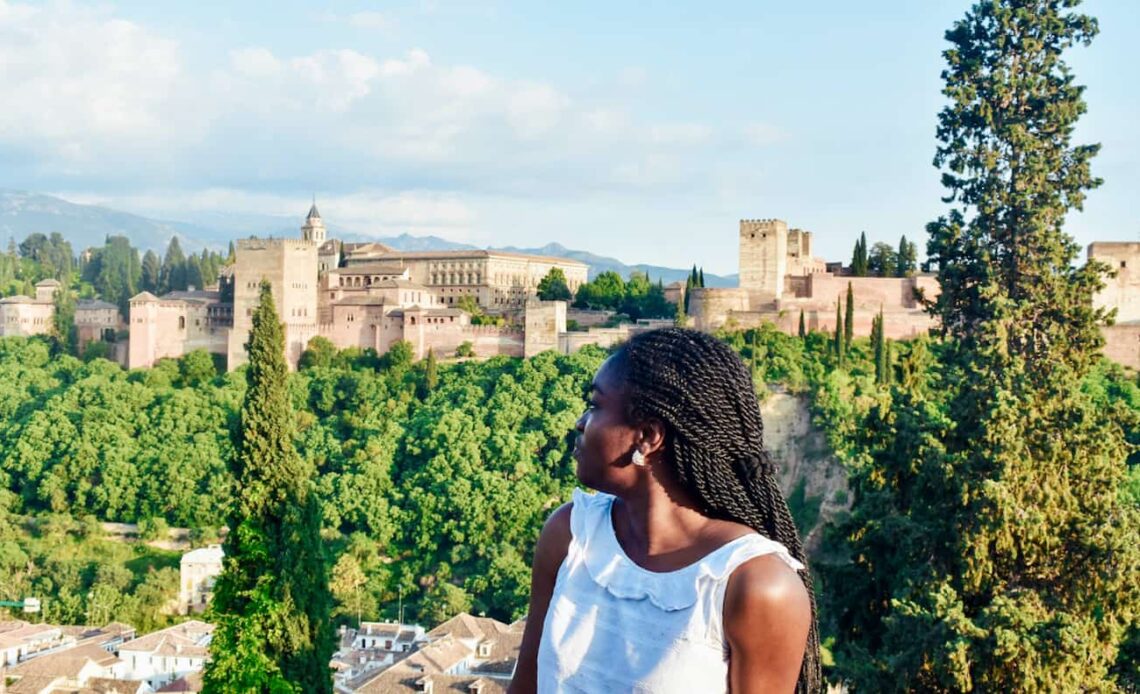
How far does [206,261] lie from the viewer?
6256 centimetres

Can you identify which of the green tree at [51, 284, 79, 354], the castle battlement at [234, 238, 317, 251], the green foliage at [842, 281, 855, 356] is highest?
the castle battlement at [234, 238, 317, 251]

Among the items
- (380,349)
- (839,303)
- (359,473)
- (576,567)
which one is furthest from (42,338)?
(576,567)

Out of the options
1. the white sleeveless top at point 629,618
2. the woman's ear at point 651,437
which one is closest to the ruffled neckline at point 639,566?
the white sleeveless top at point 629,618

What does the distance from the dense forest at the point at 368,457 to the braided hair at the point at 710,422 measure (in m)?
24.6

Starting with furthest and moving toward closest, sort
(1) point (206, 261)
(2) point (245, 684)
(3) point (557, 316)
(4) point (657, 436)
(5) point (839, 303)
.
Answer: (1) point (206, 261) < (3) point (557, 316) < (5) point (839, 303) < (2) point (245, 684) < (4) point (657, 436)

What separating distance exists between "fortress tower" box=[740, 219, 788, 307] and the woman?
36.7 m

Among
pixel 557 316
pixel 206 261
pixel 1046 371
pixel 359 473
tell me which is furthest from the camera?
pixel 206 261

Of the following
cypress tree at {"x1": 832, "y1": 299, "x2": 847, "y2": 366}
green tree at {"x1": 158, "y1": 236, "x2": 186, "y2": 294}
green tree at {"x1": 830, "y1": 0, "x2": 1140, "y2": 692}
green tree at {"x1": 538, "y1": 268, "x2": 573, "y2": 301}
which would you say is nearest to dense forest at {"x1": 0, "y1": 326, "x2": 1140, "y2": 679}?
cypress tree at {"x1": 832, "y1": 299, "x2": 847, "y2": 366}

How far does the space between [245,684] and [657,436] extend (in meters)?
13.6

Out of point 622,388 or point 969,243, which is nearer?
point 622,388

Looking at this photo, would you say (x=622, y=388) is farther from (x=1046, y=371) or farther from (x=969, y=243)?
(x=969, y=243)

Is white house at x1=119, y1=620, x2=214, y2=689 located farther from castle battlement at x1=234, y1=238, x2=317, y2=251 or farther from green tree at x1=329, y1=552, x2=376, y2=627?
castle battlement at x1=234, y1=238, x2=317, y2=251

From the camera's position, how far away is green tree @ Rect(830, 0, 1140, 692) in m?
8.78

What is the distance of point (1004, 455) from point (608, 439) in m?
7.77
